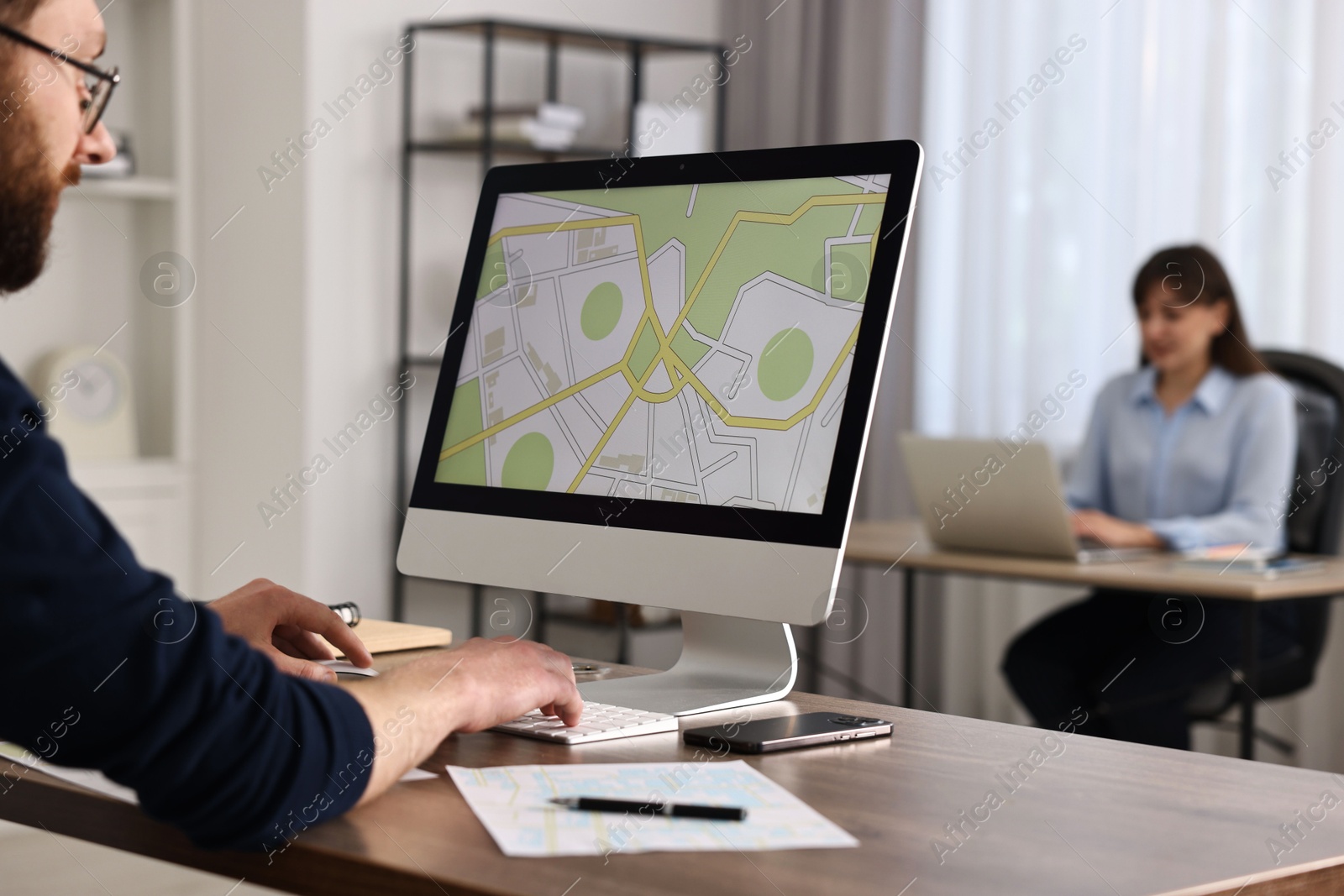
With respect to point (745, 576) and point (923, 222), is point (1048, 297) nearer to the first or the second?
point (923, 222)

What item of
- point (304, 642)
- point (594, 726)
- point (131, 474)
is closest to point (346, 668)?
point (304, 642)

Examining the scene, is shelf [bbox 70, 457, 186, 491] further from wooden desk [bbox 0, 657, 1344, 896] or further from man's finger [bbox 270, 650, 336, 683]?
wooden desk [bbox 0, 657, 1344, 896]

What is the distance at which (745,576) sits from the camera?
1237mm

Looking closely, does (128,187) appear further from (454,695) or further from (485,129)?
(454,695)

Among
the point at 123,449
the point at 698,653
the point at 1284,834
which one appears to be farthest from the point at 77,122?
the point at 123,449

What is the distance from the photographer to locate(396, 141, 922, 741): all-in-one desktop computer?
1226 mm

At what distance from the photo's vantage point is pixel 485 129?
4.02m

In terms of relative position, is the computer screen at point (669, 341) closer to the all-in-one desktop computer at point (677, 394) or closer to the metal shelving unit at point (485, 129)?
the all-in-one desktop computer at point (677, 394)

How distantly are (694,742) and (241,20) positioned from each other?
3.29 m

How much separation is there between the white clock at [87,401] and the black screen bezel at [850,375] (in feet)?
8.11

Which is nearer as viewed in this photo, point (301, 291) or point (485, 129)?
point (301, 291)

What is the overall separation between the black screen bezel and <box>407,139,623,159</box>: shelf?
256cm

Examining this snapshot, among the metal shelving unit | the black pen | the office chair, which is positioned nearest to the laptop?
the office chair

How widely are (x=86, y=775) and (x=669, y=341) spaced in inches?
23.3
